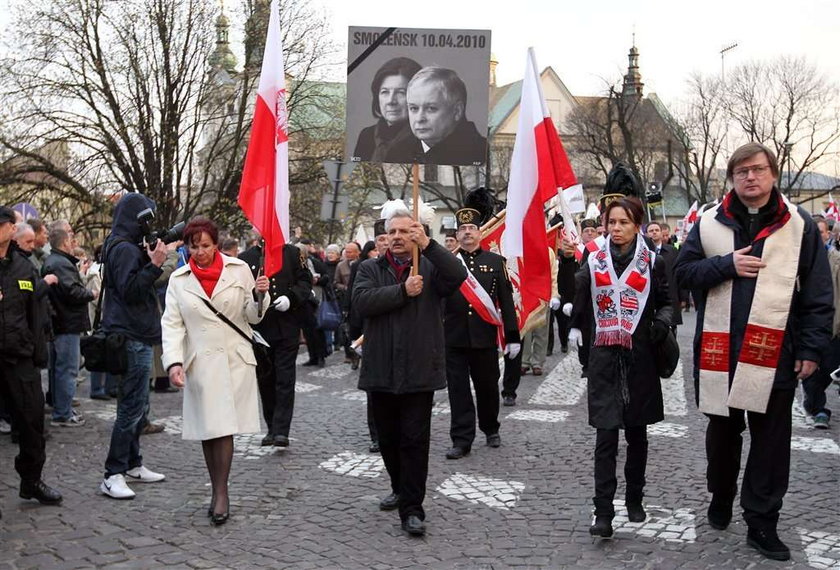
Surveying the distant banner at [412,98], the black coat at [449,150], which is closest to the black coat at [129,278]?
the distant banner at [412,98]

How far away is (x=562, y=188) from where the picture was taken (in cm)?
740

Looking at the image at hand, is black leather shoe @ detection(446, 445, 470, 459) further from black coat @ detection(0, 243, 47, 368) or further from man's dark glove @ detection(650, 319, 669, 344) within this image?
black coat @ detection(0, 243, 47, 368)

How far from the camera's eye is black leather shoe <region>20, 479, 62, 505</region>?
252 inches

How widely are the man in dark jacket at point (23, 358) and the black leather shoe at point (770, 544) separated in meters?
4.58

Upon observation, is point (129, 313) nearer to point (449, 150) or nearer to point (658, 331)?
point (449, 150)

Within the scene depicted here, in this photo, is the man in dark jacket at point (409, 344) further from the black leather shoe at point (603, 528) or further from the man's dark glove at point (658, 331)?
the man's dark glove at point (658, 331)

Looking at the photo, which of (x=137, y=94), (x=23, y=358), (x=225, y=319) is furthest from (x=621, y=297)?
(x=137, y=94)

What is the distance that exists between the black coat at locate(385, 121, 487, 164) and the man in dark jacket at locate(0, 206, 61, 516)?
2665 mm

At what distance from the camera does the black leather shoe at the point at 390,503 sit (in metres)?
6.27

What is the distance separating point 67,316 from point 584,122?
47.0 m

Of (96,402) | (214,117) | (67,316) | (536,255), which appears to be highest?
(214,117)

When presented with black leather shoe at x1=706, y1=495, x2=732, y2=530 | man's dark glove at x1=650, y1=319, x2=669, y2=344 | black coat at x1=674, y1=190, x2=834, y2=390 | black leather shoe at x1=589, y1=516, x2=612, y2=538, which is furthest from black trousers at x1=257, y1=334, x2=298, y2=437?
black coat at x1=674, y1=190, x2=834, y2=390

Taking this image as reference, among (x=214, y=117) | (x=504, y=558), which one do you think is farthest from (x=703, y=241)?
(x=214, y=117)

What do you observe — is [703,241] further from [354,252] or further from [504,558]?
[354,252]
